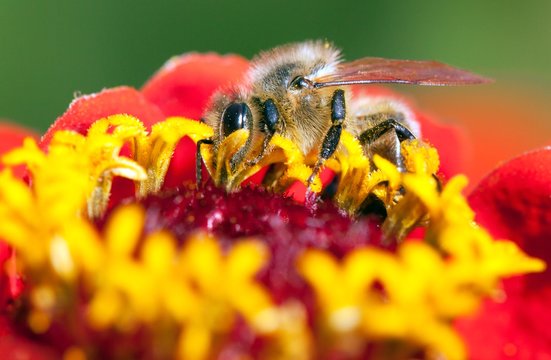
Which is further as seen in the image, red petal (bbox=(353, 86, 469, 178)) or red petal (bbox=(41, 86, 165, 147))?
red petal (bbox=(353, 86, 469, 178))

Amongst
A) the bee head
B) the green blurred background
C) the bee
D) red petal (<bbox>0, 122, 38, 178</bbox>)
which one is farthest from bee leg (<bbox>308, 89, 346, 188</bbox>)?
the green blurred background

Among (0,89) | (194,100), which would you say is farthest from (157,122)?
(0,89)

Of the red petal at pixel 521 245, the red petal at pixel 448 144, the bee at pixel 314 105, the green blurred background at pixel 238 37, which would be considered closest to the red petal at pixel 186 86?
the bee at pixel 314 105

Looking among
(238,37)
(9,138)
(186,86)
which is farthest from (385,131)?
(238,37)

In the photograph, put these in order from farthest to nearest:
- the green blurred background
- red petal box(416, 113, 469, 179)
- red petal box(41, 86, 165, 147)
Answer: the green blurred background, red petal box(416, 113, 469, 179), red petal box(41, 86, 165, 147)

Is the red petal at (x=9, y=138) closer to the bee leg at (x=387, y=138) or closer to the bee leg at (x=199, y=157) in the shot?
the bee leg at (x=199, y=157)

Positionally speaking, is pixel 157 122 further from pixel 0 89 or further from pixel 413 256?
pixel 0 89

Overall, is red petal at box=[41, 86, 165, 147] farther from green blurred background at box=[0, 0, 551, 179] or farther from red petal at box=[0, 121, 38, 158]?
green blurred background at box=[0, 0, 551, 179]
